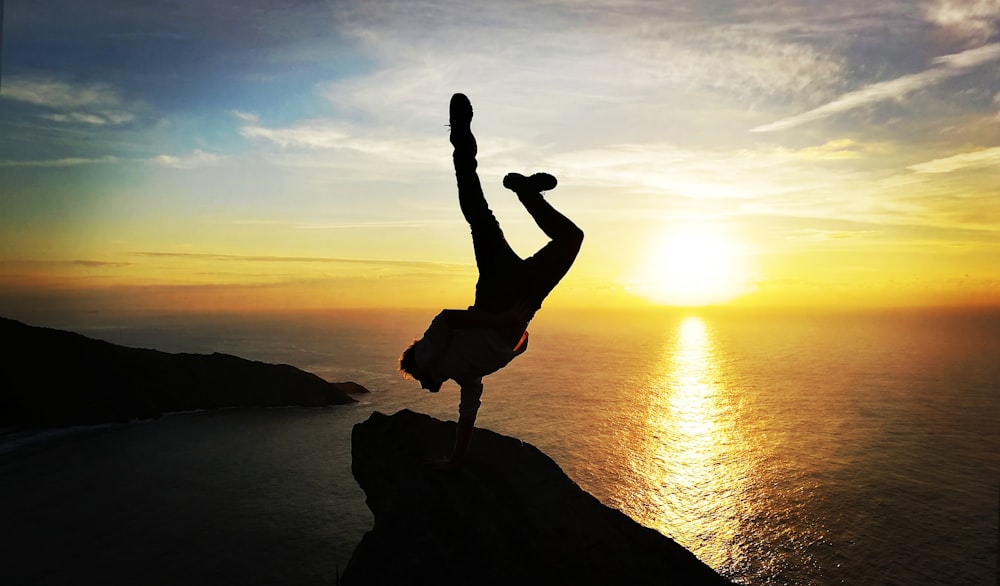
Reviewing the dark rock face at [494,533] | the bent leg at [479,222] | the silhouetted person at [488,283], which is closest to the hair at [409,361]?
the silhouetted person at [488,283]

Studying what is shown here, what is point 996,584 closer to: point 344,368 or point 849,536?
point 849,536

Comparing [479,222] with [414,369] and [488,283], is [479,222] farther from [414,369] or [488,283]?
[414,369]

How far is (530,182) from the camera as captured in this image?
4086 mm

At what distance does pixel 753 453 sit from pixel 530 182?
62762 mm

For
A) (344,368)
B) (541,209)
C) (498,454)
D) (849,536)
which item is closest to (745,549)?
(849,536)

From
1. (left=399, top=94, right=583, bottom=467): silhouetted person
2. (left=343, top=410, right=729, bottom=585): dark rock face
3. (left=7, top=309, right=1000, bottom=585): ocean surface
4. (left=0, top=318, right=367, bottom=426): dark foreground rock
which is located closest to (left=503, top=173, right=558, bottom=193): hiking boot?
(left=399, top=94, right=583, bottom=467): silhouetted person

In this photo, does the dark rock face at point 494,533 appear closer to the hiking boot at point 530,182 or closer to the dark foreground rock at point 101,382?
the hiking boot at point 530,182

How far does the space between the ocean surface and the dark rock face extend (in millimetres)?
24102

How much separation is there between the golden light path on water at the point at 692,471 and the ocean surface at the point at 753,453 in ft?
0.73

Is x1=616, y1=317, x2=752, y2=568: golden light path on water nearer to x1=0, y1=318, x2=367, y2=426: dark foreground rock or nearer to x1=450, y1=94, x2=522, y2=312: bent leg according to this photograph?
x1=450, y1=94, x2=522, y2=312: bent leg

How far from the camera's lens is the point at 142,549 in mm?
27375

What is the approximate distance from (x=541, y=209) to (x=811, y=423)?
258 ft

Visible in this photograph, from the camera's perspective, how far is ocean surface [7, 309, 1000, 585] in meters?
33.4

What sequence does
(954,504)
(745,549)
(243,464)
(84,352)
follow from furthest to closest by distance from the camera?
1. (84,352)
2. (243,464)
3. (954,504)
4. (745,549)
